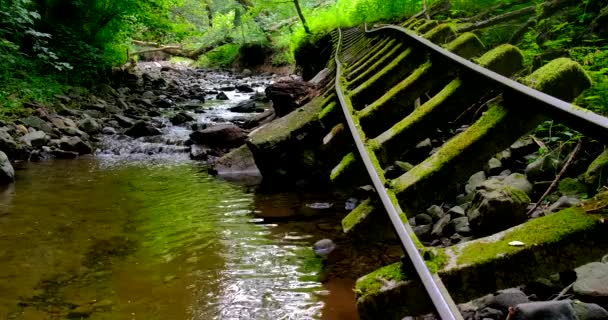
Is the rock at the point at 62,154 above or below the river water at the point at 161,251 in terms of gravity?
above

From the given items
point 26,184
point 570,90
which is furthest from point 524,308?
point 26,184

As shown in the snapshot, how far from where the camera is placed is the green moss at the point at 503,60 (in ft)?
10.6

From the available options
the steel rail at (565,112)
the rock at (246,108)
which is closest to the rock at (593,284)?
the steel rail at (565,112)

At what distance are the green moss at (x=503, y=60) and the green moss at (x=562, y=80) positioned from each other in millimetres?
618

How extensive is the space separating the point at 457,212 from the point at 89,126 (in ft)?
27.1

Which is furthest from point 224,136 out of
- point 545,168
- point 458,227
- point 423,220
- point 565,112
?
point 565,112

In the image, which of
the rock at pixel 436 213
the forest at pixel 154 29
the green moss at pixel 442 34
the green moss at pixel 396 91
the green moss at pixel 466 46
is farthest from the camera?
the green moss at pixel 442 34

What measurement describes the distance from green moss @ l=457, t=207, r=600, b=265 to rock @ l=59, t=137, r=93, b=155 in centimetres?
777

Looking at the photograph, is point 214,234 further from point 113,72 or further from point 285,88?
point 113,72

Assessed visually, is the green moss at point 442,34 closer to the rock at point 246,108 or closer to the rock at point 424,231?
the rock at point 424,231

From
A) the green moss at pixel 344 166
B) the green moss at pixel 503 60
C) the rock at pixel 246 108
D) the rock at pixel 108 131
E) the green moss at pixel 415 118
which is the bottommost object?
the green moss at pixel 344 166

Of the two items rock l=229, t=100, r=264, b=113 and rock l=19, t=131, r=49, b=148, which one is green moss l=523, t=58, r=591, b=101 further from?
rock l=229, t=100, r=264, b=113

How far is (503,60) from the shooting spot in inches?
129

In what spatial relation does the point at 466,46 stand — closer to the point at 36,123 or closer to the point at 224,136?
the point at 224,136
